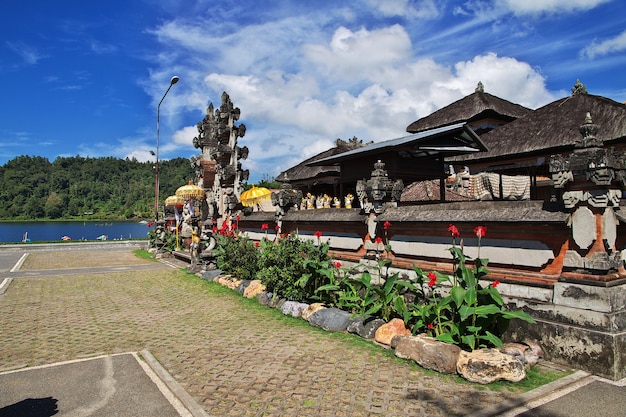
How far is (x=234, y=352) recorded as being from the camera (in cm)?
688

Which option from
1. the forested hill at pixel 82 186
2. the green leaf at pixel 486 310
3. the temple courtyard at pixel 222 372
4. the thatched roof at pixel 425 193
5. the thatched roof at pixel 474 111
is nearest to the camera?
the temple courtyard at pixel 222 372

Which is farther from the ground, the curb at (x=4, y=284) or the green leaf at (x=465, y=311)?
the green leaf at (x=465, y=311)

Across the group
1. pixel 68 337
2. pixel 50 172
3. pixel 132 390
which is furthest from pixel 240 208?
pixel 50 172

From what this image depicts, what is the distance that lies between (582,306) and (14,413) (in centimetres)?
741

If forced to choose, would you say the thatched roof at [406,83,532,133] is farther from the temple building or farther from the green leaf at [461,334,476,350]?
the green leaf at [461,334,476,350]

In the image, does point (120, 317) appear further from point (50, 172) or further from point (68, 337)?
point (50, 172)

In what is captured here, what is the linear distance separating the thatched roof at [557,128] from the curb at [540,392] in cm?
690

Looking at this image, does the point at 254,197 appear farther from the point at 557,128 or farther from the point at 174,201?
the point at 174,201

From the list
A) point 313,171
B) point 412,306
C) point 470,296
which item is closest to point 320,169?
point 313,171

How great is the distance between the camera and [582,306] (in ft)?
19.4

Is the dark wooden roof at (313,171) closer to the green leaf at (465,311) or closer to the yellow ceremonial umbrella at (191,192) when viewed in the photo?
the yellow ceremonial umbrella at (191,192)

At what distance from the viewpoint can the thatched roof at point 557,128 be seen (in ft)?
34.9

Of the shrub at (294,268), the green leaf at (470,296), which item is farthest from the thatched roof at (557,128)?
the green leaf at (470,296)

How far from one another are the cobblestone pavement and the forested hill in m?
99.3
